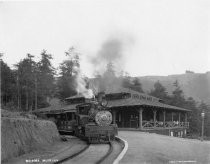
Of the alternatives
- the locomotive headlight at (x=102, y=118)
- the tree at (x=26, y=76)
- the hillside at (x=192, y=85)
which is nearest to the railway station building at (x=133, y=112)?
the locomotive headlight at (x=102, y=118)

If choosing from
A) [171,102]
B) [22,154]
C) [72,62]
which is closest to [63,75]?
[72,62]

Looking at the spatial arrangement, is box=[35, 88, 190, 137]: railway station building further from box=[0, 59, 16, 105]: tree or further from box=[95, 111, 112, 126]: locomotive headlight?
box=[0, 59, 16, 105]: tree

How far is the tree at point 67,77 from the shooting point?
6738 centimetres

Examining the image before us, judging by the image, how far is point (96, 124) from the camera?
65.2ft

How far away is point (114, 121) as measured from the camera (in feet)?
122

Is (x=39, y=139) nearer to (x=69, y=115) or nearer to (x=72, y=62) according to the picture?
(x=69, y=115)

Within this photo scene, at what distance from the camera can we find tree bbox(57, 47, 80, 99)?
221 feet

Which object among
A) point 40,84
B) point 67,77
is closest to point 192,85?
point 67,77

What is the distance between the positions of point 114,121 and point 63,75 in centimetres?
3621

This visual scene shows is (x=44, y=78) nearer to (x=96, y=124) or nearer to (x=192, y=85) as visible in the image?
(x=96, y=124)

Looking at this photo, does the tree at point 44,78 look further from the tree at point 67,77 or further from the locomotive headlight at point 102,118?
the locomotive headlight at point 102,118

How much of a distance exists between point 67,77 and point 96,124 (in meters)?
50.2

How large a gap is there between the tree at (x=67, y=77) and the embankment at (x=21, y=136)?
47265 mm

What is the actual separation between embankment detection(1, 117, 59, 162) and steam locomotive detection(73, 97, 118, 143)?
2.21 meters
